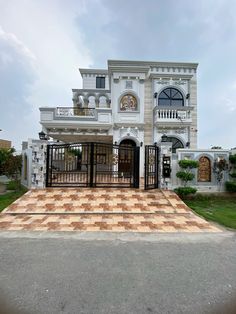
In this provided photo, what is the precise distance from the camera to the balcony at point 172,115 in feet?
44.9

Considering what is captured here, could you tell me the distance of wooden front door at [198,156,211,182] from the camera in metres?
8.99

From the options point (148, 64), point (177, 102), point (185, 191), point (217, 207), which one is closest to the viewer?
point (217, 207)

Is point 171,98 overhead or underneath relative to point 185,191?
overhead

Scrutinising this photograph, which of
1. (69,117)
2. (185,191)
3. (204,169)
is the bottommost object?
(185,191)

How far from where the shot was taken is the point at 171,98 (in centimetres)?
1473

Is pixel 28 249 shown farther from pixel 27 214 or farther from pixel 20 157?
pixel 20 157

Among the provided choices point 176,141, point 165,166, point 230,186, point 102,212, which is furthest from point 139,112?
point 102,212

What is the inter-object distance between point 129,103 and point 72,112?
3.91m

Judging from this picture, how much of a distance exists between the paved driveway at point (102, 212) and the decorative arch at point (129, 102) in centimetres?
726

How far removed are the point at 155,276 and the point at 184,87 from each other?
1420 cm

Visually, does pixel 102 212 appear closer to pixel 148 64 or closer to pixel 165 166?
pixel 165 166

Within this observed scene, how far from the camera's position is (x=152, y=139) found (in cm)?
1410

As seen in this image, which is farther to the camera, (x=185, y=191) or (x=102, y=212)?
(x=185, y=191)

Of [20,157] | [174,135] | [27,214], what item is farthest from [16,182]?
[174,135]
